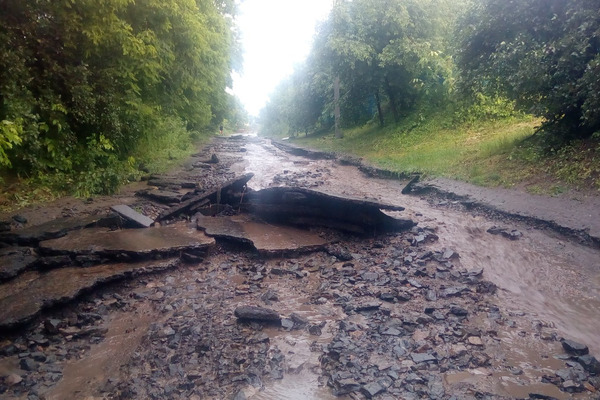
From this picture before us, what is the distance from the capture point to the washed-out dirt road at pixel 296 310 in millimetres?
3426

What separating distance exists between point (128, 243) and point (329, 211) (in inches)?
Result: 132

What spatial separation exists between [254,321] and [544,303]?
3.52 metres

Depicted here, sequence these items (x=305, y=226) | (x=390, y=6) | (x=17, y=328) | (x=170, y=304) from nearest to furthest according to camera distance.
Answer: (x=17, y=328) < (x=170, y=304) < (x=305, y=226) < (x=390, y=6)

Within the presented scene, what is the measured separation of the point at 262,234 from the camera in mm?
7004

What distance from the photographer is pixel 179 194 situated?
970 cm

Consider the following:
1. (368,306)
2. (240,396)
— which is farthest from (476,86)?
(240,396)

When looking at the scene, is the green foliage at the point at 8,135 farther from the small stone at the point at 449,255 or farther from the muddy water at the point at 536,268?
the muddy water at the point at 536,268

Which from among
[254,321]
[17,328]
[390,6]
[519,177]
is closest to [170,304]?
[254,321]

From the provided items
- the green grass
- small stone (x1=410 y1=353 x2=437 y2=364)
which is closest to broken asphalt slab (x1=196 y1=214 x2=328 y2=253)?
small stone (x1=410 y1=353 x2=437 y2=364)

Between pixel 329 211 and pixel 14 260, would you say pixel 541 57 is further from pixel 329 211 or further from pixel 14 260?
pixel 14 260

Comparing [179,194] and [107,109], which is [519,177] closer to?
[179,194]

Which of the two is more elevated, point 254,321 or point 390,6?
point 390,6

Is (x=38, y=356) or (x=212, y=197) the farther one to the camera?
(x=212, y=197)

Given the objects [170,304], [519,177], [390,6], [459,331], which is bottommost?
[170,304]
